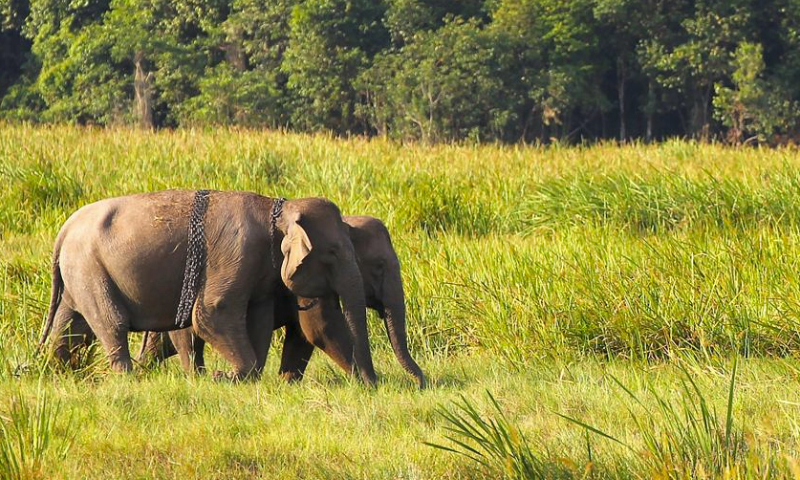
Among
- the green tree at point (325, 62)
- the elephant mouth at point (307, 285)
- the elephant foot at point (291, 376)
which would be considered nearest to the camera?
the elephant mouth at point (307, 285)

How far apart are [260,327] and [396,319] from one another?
73 centimetres

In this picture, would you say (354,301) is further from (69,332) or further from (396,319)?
(69,332)

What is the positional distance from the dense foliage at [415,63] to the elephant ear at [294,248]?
3403 centimetres

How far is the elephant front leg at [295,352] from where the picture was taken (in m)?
7.29

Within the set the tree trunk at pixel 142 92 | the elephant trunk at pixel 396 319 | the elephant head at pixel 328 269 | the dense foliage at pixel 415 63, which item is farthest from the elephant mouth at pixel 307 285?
the tree trunk at pixel 142 92

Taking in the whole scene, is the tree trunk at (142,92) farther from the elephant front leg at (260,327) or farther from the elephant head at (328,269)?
the elephant head at (328,269)

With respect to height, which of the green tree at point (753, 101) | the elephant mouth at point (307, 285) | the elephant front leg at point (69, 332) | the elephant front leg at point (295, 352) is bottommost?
the green tree at point (753, 101)

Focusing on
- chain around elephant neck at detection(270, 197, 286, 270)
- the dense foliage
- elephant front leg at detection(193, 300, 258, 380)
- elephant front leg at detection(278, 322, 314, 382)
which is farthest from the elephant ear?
the dense foliage

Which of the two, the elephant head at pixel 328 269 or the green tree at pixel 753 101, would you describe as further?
the green tree at pixel 753 101

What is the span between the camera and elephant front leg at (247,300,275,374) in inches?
276

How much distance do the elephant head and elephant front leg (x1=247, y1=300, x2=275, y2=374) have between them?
0.34m

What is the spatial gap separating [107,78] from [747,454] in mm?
44263

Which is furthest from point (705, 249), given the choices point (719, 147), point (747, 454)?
point (719, 147)

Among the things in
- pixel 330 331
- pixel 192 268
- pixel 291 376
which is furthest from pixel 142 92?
pixel 330 331
